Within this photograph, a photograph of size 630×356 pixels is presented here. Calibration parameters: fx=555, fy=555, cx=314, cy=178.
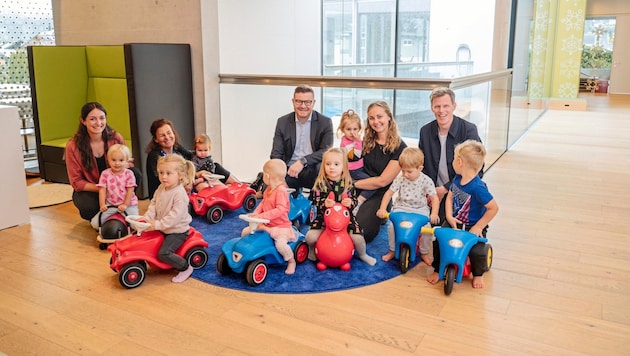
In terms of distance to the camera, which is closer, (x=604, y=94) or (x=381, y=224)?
(x=381, y=224)

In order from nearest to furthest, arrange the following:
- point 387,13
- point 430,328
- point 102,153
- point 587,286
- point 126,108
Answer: point 430,328 → point 587,286 → point 102,153 → point 126,108 → point 387,13

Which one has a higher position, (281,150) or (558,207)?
(281,150)

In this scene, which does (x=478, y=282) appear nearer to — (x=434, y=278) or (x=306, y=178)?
(x=434, y=278)

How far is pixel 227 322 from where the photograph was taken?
2.69 metres

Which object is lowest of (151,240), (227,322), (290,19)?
(227,322)

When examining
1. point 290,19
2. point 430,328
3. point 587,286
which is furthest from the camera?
point 290,19

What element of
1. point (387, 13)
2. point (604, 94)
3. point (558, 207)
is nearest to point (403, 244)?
point (558, 207)

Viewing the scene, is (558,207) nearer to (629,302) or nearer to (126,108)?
(629,302)

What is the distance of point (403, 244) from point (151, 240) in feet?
4.78

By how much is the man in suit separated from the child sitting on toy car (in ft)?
4.47

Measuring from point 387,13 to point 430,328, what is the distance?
16.1ft

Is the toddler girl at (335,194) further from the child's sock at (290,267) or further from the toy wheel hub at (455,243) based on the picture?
the toy wheel hub at (455,243)

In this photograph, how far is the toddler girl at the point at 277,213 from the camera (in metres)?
3.20

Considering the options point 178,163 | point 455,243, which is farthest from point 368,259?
point 178,163
